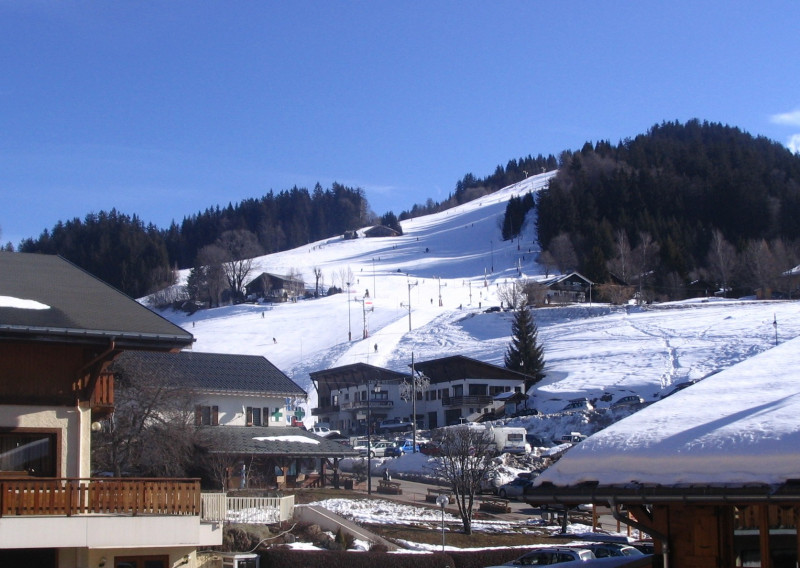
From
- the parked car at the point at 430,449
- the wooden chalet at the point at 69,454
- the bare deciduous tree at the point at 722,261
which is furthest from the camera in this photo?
the bare deciduous tree at the point at 722,261

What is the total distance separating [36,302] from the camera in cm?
1705

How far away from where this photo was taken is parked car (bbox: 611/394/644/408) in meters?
67.3

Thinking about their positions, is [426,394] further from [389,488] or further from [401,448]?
[389,488]

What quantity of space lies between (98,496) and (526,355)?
70005mm

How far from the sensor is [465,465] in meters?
40.8

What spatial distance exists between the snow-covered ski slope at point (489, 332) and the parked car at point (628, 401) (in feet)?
7.44

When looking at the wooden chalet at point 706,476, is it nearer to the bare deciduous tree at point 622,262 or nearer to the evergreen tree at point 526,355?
the evergreen tree at point 526,355

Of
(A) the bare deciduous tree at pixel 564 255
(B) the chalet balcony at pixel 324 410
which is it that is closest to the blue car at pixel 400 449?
(B) the chalet balcony at pixel 324 410

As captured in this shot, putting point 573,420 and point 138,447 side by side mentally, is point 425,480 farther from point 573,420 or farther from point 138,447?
point 138,447

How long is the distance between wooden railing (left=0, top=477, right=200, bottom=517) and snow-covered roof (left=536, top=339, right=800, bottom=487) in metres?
9.15

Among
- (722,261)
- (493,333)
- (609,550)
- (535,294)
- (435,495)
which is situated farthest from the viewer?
(722,261)

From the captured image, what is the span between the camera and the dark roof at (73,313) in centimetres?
1598

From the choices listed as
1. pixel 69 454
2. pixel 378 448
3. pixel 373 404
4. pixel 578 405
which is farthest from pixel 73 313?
pixel 373 404

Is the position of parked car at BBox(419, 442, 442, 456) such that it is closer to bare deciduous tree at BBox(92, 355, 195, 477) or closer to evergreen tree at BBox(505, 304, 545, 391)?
bare deciduous tree at BBox(92, 355, 195, 477)
